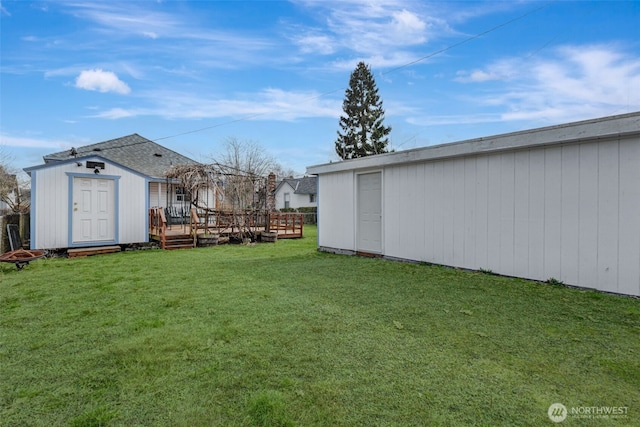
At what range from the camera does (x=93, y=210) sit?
8945mm

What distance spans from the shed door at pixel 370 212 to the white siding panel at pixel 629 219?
13.3 feet

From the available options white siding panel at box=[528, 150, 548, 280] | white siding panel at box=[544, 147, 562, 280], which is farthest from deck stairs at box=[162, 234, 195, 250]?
white siding panel at box=[544, 147, 562, 280]

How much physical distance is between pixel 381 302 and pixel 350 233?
414cm

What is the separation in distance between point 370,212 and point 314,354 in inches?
210

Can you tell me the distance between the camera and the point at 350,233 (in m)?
8.16

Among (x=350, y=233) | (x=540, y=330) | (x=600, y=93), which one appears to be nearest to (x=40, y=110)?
(x=350, y=233)

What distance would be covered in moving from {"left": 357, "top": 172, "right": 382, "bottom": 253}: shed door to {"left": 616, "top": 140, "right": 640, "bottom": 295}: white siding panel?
4054 mm

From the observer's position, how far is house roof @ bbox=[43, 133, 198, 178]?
1419 centimetres

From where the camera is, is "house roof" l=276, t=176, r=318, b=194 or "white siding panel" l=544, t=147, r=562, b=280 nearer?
"white siding panel" l=544, t=147, r=562, b=280

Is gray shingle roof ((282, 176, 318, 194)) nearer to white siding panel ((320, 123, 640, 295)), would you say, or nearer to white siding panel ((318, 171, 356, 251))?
white siding panel ((318, 171, 356, 251))

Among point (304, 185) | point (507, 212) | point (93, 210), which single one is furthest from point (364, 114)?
point (507, 212)

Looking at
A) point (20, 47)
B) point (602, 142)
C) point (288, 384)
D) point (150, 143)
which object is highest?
point (20, 47)

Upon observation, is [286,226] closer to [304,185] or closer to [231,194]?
[231,194]

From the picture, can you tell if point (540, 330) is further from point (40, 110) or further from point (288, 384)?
point (40, 110)
